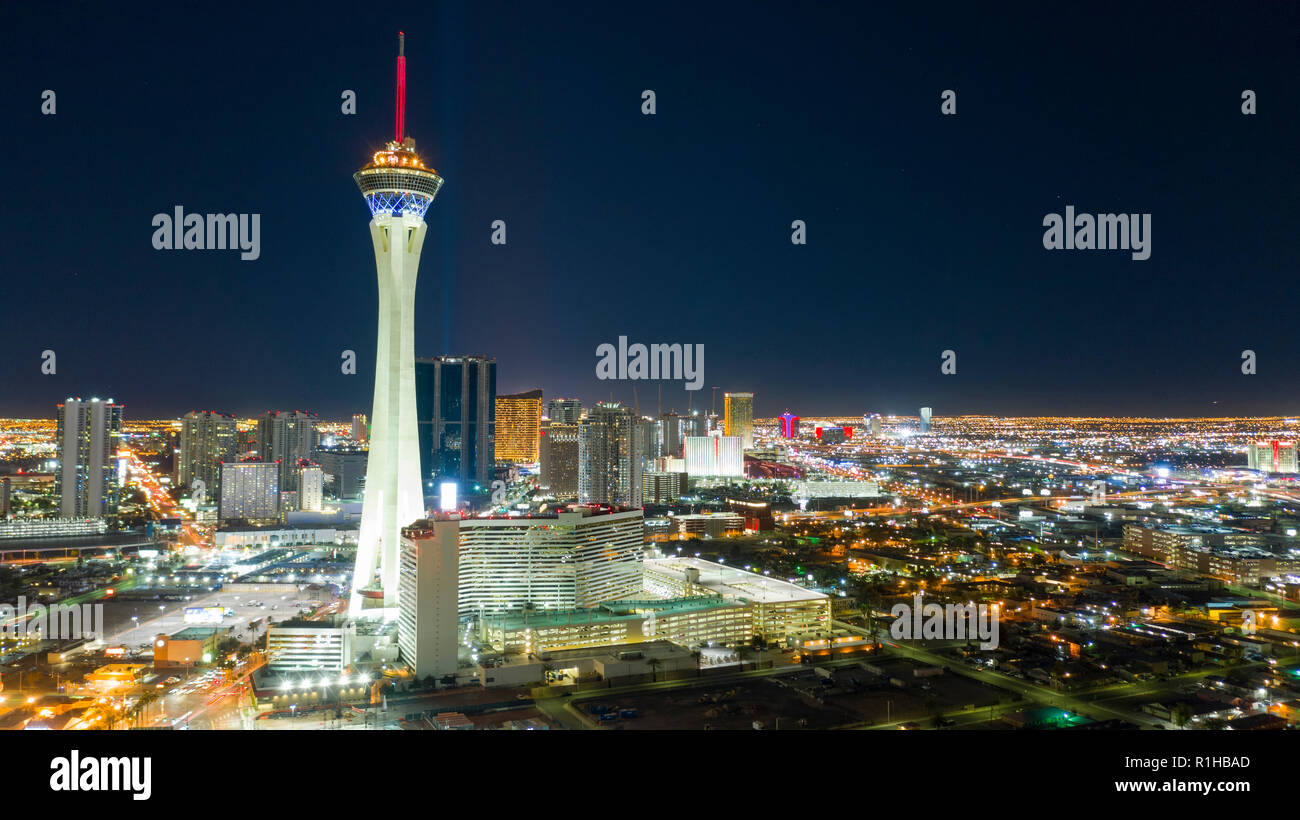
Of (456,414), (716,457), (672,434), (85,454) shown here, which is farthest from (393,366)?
(672,434)

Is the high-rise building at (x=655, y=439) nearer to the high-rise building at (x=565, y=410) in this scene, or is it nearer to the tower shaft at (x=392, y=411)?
the high-rise building at (x=565, y=410)

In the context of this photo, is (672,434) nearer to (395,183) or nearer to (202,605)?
(202,605)

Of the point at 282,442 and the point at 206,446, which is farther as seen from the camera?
the point at 206,446

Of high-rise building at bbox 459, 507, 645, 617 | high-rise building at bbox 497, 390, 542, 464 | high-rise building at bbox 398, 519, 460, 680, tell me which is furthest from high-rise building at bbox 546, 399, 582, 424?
high-rise building at bbox 398, 519, 460, 680

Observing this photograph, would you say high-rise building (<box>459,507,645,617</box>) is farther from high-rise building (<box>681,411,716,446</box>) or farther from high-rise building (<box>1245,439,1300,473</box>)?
high-rise building (<box>1245,439,1300,473</box>)
